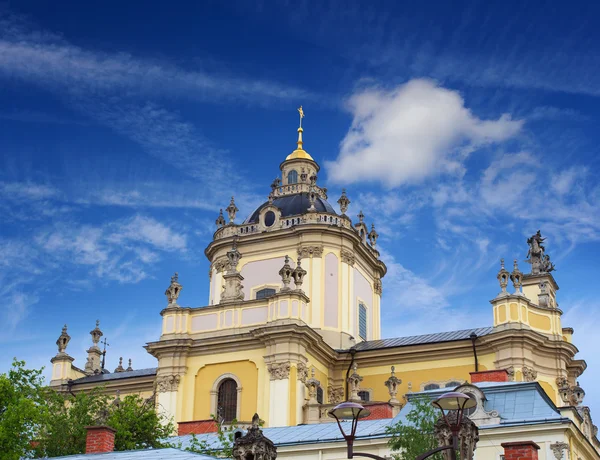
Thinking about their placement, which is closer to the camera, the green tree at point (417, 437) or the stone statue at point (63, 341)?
the green tree at point (417, 437)

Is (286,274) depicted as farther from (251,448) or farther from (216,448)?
(251,448)

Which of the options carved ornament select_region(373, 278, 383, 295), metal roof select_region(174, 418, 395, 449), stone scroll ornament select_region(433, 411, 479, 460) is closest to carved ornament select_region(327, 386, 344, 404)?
carved ornament select_region(373, 278, 383, 295)

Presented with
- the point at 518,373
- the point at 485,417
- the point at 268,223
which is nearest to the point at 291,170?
the point at 268,223

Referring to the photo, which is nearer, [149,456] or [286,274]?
[149,456]

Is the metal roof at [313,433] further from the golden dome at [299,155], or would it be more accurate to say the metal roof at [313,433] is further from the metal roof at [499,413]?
the golden dome at [299,155]

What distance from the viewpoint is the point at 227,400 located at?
1865 inches

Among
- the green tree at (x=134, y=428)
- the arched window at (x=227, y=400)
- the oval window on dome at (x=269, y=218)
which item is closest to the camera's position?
the green tree at (x=134, y=428)

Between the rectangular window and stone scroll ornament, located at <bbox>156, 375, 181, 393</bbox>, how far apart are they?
11.2 meters

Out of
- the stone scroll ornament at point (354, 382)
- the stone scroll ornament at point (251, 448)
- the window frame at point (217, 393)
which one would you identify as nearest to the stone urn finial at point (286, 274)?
the window frame at point (217, 393)

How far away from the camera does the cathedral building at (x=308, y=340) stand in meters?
46.4

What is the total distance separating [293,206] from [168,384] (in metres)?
13.2

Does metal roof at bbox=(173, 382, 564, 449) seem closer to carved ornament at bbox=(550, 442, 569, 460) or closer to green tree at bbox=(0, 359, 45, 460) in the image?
carved ornament at bbox=(550, 442, 569, 460)

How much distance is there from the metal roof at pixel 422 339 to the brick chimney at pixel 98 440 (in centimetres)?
2531

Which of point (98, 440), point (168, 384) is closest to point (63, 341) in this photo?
point (168, 384)
